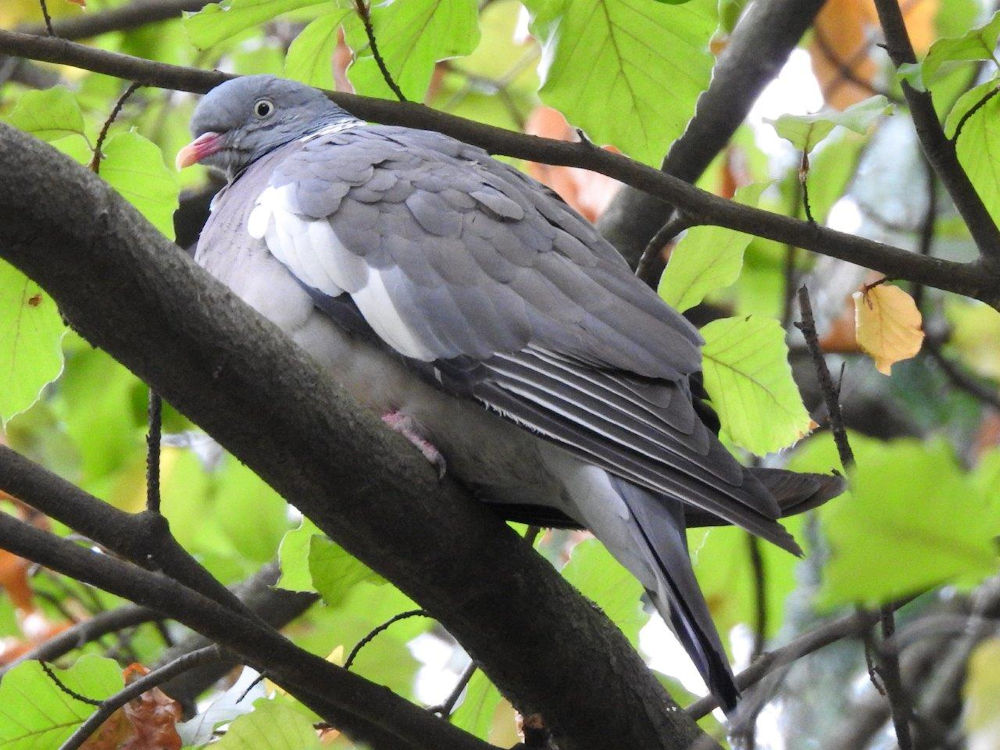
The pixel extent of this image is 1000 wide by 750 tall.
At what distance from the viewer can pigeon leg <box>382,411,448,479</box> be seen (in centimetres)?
202

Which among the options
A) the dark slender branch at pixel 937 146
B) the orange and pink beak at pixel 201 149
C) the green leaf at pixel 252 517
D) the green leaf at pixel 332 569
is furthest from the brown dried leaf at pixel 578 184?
the green leaf at pixel 332 569

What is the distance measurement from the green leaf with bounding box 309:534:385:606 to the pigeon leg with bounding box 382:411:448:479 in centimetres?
23

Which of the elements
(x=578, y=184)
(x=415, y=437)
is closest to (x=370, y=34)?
(x=415, y=437)

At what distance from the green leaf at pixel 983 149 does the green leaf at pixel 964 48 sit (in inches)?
8.5

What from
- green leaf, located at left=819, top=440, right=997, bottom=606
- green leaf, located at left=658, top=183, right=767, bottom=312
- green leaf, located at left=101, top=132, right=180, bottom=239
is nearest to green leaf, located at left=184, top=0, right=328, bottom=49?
green leaf, located at left=101, top=132, right=180, bottom=239

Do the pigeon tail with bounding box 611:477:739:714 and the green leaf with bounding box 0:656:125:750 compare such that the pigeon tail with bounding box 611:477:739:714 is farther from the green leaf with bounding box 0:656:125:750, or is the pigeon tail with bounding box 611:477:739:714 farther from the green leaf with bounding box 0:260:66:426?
the green leaf with bounding box 0:260:66:426

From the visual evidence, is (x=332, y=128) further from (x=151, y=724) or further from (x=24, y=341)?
(x=151, y=724)

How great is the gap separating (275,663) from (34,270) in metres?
0.69

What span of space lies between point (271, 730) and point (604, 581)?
774 mm

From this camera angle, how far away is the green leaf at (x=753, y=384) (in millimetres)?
2322

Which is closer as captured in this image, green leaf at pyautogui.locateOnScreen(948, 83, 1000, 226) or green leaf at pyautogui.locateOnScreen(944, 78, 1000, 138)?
green leaf at pyautogui.locateOnScreen(944, 78, 1000, 138)

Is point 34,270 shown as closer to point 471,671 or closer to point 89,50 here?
point 89,50

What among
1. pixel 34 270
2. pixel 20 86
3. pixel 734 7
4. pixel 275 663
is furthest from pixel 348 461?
pixel 20 86

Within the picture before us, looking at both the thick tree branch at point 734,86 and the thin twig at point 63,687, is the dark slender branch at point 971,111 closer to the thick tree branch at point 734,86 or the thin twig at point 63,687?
the thick tree branch at point 734,86
